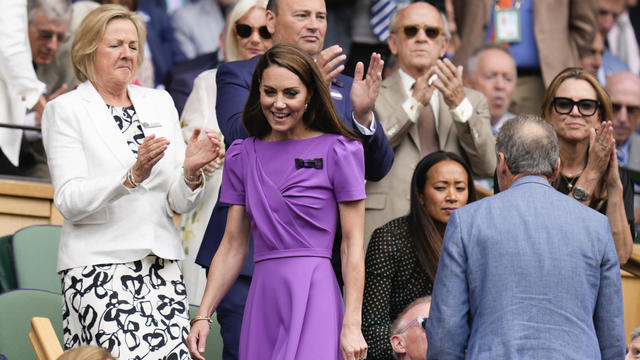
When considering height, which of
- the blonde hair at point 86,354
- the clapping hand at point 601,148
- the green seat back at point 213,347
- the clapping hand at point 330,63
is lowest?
the green seat back at point 213,347

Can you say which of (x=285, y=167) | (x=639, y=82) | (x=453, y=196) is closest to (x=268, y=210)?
(x=285, y=167)

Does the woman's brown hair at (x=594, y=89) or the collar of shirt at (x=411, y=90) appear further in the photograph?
the collar of shirt at (x=411, y=90)

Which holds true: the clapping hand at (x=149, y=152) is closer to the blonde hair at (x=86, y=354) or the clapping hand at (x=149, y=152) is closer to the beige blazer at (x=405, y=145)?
the blonde hair at (x=86, y=354)

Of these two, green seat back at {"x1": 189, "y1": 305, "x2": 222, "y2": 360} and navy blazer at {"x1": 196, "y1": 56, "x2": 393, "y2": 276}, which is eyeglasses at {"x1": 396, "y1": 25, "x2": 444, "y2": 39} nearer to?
navy blazer at {"x1": 196, "y1": 56, "x2": 393, "y2": 276}

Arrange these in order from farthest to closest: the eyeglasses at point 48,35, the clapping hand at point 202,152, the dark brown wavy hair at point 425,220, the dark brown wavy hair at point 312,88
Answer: the eyeglasses at point 48,35, the dark brown wavy hair at point 425,220, the clapping hand at point 202,152, the dark brown wavy hair at point 312,88

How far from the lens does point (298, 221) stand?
4.07 m

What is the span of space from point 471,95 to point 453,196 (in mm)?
797

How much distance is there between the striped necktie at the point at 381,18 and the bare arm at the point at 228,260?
11.9ft

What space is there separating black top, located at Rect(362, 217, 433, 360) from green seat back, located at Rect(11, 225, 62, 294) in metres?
1.68

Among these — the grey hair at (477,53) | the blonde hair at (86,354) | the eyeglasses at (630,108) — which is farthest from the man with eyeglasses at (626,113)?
the blonde hair at (86,354)

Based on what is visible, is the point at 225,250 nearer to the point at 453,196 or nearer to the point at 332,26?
the point at 453,196

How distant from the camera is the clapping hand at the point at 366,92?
14.6 ft

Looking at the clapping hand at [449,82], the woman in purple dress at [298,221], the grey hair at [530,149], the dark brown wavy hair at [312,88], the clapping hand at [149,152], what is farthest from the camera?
the clapping hand at [449,82]

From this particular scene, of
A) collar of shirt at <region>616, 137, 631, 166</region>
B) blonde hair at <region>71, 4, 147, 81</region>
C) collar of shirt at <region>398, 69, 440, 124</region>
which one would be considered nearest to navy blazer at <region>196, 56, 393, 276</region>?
blonde hair at <region>71, 4, 147, 81</region>
